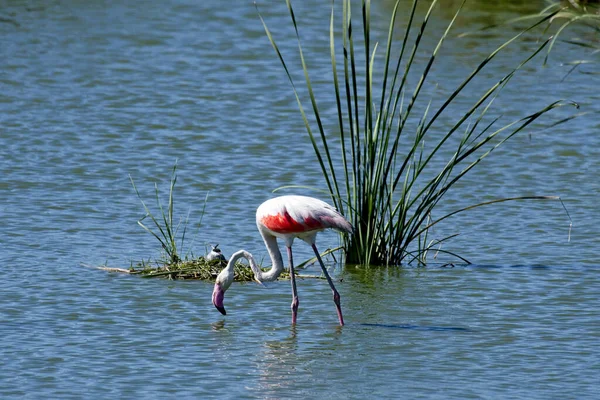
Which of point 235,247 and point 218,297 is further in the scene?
point 235,247

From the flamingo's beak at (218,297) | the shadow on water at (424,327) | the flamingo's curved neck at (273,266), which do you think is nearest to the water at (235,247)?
the shadow on water at (424,327)

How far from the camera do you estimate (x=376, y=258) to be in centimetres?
948

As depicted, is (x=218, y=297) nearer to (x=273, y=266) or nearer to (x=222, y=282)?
(x=222, y=282)

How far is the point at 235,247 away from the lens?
10.2 metres

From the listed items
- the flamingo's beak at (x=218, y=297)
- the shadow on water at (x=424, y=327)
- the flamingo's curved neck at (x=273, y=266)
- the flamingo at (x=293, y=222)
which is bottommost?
the shadow on water at (x=424, y=327)

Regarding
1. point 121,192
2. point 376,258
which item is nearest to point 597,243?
point 376,258

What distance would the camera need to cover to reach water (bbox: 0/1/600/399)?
733 cm

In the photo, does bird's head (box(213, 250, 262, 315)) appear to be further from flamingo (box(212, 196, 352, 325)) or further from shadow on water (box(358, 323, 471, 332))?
shadow on water (box(358, 323, 471, 332))

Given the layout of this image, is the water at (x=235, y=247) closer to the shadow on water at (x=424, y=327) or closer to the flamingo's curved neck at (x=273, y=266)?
the shadow on water at (x=424, y=327)

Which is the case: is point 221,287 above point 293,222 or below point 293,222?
below

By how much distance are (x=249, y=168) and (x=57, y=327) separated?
489 cm

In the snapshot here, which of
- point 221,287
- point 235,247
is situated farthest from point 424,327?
point 235,247

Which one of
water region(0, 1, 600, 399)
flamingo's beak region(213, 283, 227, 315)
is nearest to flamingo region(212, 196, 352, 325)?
flamingo's beak region(213, 283, 227, 315)

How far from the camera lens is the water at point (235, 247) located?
733 cm
